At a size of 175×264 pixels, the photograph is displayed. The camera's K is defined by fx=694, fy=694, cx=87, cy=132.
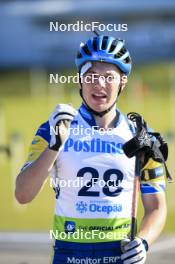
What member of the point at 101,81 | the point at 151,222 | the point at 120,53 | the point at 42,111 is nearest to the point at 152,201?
the point at 151,222

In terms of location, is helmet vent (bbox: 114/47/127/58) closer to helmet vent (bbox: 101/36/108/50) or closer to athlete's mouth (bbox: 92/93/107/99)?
helmet vent (bbox: 101/36/108/50)

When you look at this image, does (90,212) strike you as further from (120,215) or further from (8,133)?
(8,133)

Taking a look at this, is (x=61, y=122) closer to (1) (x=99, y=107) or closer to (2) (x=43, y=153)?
(2) (x=43, y=153)

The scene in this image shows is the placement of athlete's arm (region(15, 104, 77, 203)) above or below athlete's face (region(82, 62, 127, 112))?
below

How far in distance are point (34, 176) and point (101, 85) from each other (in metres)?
0.59

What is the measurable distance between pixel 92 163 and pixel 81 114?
293 millimetres

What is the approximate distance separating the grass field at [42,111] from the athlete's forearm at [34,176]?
5.53 metres

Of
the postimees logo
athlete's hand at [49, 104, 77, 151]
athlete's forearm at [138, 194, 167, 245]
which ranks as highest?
athlete's hand at [49, 104, 77, 151]

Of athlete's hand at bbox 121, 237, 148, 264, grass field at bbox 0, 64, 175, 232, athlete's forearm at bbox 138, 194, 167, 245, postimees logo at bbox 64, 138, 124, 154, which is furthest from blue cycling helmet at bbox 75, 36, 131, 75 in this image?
grass field at bbox 0, 64, 175, 232

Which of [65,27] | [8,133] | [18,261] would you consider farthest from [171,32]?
[65,27]

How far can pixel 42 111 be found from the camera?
20141 millimetres

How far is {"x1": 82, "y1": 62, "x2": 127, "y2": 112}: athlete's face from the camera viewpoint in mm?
3580

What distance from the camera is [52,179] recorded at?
3.61m

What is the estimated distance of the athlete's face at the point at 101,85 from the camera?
358 centimetres
